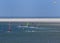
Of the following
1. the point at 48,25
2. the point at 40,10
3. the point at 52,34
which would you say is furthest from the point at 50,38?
the point at 40,10

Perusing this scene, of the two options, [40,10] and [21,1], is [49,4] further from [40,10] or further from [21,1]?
[21,1]

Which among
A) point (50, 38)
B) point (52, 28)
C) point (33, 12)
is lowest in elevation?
point (50, 38)

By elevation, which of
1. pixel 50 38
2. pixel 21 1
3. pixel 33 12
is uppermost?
pixel 21 1

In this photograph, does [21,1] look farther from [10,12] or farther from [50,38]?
[50,38]

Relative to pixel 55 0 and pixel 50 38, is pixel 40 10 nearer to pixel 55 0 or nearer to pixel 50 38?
pixel 55 0

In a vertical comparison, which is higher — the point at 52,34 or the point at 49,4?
the point at 49,4

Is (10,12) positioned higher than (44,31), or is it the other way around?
(10,12)

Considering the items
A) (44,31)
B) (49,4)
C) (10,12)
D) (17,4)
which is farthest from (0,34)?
(49,4)

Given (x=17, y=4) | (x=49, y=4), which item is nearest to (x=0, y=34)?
(x=17, y=4)
